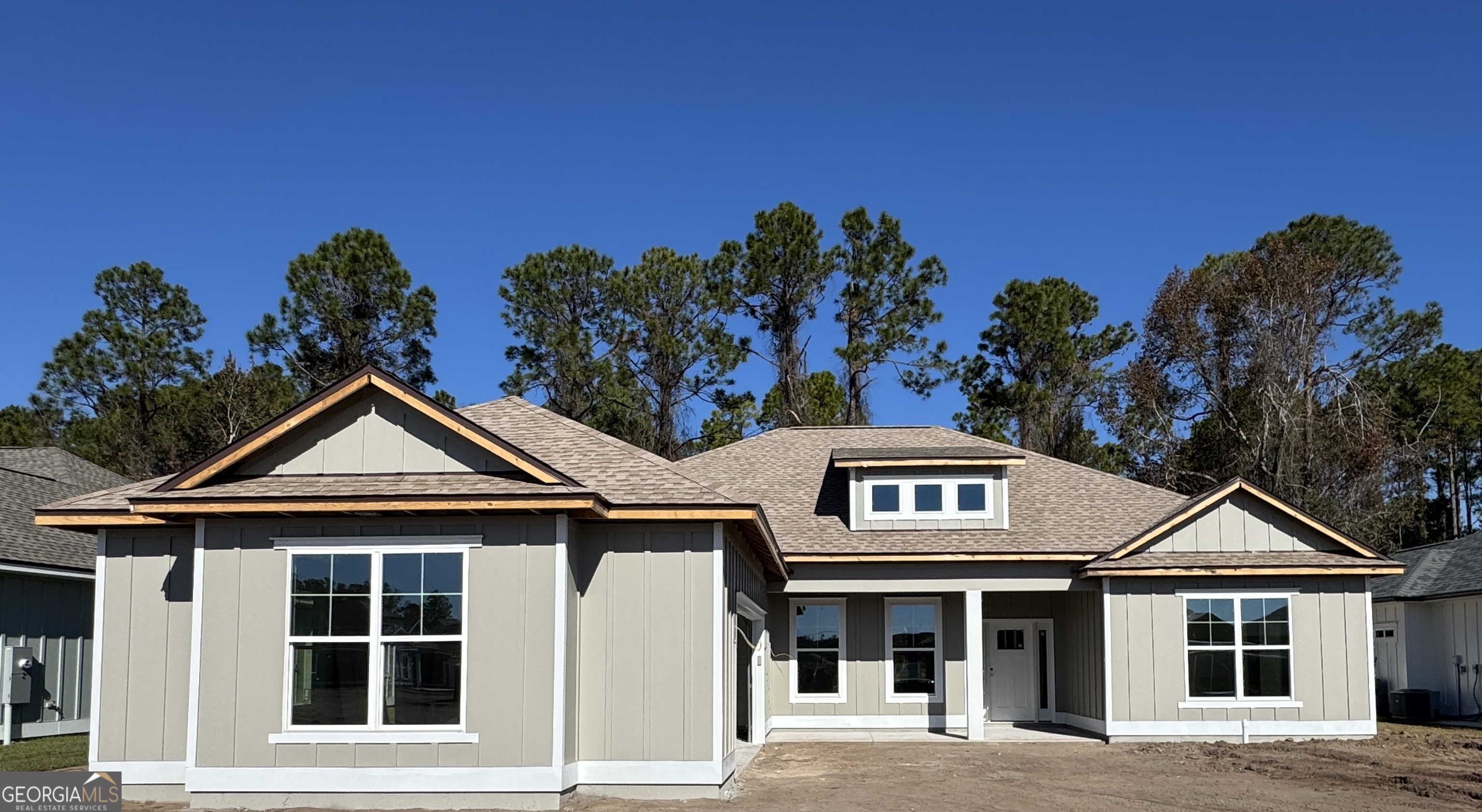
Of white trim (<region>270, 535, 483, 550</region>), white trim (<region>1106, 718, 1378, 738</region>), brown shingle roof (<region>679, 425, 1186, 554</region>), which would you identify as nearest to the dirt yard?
white trim (<region>1106, 718, 1378, 738</region>)

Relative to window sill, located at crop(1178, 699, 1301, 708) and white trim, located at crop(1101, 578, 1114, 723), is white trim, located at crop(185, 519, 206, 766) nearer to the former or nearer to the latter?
white trim, located at crop(1101, 578, 1114, 723)

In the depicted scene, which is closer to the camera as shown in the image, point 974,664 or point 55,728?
point 974,664

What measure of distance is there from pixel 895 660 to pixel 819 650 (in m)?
1.37

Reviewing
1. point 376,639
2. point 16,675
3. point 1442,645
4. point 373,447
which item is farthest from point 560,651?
point 1442,645

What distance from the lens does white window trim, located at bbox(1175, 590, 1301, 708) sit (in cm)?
2019

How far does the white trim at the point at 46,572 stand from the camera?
68.9 feet

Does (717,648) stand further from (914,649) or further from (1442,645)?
(1442,645)

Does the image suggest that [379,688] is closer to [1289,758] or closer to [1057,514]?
[1289,758]

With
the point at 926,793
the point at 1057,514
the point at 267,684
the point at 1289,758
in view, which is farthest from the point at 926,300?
the point at 267,684

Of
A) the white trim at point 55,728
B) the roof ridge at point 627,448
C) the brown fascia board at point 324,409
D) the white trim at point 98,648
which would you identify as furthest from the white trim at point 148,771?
the white trim at point 55,728

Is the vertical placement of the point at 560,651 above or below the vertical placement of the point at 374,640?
below

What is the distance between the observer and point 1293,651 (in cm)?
2028

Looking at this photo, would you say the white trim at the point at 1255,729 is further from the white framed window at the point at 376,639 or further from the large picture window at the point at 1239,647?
the white framed window at the point at 376,639

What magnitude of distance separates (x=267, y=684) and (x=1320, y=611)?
15838mm
